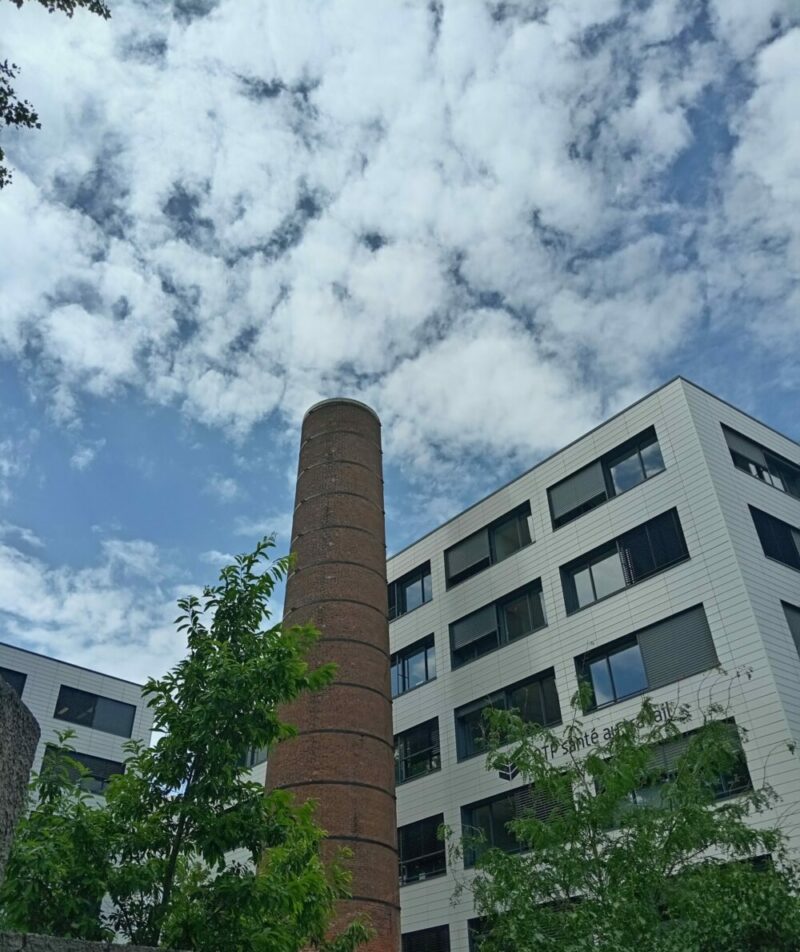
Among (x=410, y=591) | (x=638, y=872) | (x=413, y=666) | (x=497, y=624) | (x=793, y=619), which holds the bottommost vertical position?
(x=638, y=872)

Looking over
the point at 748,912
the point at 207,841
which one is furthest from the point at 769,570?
the point at 207,841

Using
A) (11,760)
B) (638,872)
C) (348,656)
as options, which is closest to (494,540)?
(348,656)

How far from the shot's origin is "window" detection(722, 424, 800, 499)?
72.7 ft

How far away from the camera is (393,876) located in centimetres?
2002

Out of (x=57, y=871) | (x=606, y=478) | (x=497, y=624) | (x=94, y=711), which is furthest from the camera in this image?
(x=94, y=711)

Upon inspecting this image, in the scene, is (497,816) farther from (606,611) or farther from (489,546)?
(489,546)

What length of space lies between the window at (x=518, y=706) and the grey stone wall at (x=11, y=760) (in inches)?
758

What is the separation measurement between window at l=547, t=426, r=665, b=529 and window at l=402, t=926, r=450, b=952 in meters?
11.5

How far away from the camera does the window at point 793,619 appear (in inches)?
740

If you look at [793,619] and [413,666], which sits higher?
[413,666]

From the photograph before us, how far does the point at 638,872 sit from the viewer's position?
996cm

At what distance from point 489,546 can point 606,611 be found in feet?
19.8

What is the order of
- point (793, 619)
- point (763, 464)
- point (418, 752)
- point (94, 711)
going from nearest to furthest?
point (793, 619)
point (763, 464)
point (418, 752)
point (94, 711)

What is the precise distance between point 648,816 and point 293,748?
477 inches
